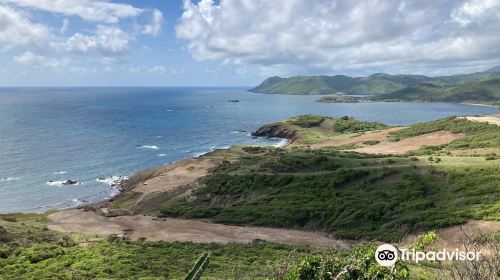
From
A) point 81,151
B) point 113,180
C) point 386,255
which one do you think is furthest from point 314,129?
point 386,255

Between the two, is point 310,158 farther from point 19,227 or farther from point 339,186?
point 19,227

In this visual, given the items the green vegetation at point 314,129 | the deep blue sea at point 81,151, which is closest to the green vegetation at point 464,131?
the green vegetation at point 314,129

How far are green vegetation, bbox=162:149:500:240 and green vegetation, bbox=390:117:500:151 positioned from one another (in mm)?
28837

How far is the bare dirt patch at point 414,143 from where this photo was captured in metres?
111

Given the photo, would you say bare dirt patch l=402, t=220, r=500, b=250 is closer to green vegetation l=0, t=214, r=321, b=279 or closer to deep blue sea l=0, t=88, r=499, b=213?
green vegetation l=0, t=214, r=321, b=279

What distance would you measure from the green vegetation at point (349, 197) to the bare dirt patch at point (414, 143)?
29.5 m

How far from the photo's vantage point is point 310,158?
83.8 metres

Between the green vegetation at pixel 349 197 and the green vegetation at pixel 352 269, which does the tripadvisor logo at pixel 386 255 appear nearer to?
the green vegetation at pixel 352 269

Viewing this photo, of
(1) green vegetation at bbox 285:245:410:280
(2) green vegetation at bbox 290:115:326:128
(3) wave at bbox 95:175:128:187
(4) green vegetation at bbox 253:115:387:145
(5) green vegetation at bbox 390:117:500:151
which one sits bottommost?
(3) wave at bbox 95:175:128:187

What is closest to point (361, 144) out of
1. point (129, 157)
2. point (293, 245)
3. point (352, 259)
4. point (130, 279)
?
point (129, 157)

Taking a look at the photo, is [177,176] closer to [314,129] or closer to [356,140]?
[356,140]

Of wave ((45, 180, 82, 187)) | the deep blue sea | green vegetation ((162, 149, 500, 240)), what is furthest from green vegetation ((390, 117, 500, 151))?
wave ((45, 180, 82, 187))

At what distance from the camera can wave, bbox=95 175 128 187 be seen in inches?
3763

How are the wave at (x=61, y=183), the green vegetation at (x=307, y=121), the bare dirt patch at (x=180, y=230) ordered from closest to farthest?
1. the bare dirt patch at (x=180, y=230)
2. the wave at (x=61, y=183)
3. the green vegetation at (x=307, y=121)
